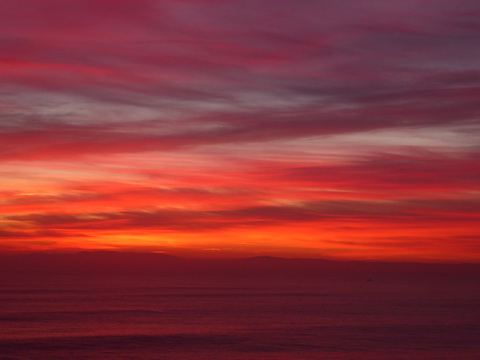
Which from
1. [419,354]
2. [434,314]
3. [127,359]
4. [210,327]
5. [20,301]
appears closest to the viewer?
[127,359]

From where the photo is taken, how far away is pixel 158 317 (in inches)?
3821

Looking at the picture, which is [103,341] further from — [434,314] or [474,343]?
[434,314]

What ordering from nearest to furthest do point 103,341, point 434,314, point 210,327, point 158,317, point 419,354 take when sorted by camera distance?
1. point 419,354
2. point 103,341
3. point 210,327
4. point 158,317
5. point 434,314

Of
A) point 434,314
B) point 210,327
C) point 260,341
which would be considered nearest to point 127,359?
point 260,341

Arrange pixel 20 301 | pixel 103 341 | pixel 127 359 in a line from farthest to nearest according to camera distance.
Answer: pixel 20 301 → pixel 103 341 → pixel 127 359

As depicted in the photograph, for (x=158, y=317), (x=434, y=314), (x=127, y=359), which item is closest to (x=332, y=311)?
(x=434, y=314)

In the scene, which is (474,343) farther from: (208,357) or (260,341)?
(208,357)

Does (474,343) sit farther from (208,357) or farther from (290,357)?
(208,357)

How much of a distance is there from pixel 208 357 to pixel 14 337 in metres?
24.6

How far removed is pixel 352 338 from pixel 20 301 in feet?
265

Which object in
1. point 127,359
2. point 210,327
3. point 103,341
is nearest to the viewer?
point 127,359

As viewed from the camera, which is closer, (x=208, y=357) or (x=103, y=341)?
(x=208, y=357)

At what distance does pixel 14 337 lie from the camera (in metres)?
70.1

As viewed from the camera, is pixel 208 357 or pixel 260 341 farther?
pixel 260 341
